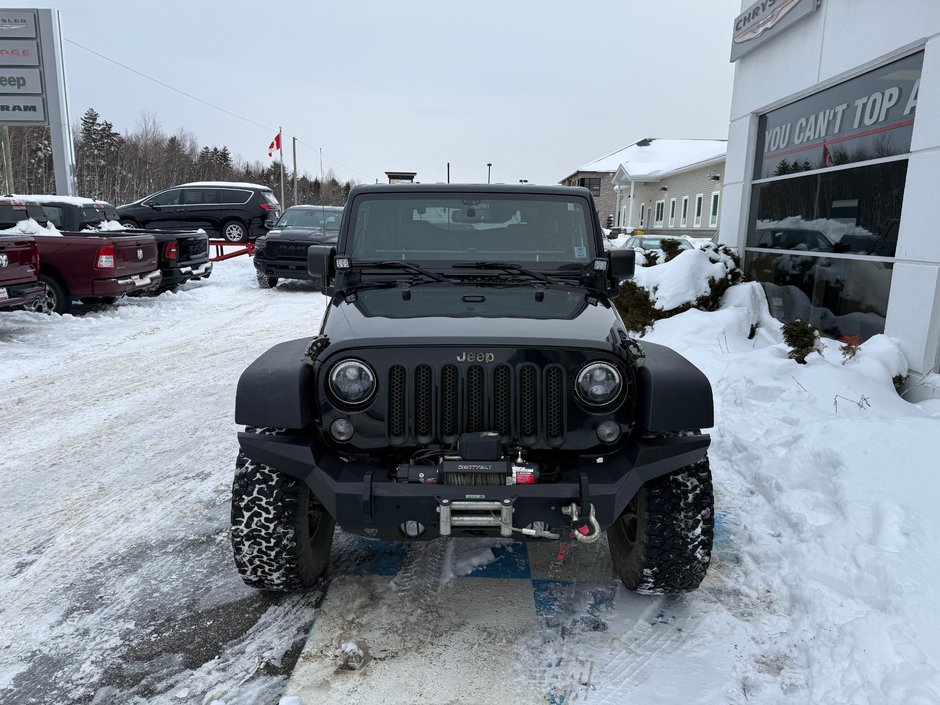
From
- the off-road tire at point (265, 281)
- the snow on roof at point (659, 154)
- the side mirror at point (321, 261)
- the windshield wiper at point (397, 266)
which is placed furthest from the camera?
the snow on roof at point (659, 154)

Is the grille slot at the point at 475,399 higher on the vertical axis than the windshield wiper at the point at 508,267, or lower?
lower

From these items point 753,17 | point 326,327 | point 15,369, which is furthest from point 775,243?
point 15,369

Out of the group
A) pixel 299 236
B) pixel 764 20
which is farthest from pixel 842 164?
pixel 299 236

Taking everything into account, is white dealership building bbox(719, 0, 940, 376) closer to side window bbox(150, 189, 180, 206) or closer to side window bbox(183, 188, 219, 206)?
side window bbox(183, 188, 219, 206)

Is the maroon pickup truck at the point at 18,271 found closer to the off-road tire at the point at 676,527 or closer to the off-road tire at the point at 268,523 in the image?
the off-road tire at the point at 268,523

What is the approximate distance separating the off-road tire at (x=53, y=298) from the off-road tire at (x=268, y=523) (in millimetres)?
8204

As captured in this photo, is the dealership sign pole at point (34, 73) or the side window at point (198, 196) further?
the side window at point (198, 196)

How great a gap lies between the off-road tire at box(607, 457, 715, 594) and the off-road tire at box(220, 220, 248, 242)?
66.4ft

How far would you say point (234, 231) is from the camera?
21109mm

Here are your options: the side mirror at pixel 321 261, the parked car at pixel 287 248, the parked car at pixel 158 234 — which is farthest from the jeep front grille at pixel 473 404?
the parked car at pixel 287 248

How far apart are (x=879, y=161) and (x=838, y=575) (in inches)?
189

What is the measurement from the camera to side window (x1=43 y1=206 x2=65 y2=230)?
10.5 m

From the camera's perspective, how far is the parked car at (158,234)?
10633 millimetres

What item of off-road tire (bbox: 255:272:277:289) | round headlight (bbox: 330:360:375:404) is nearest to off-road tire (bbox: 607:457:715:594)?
round headlight (bbox: 330:360:375:404)
